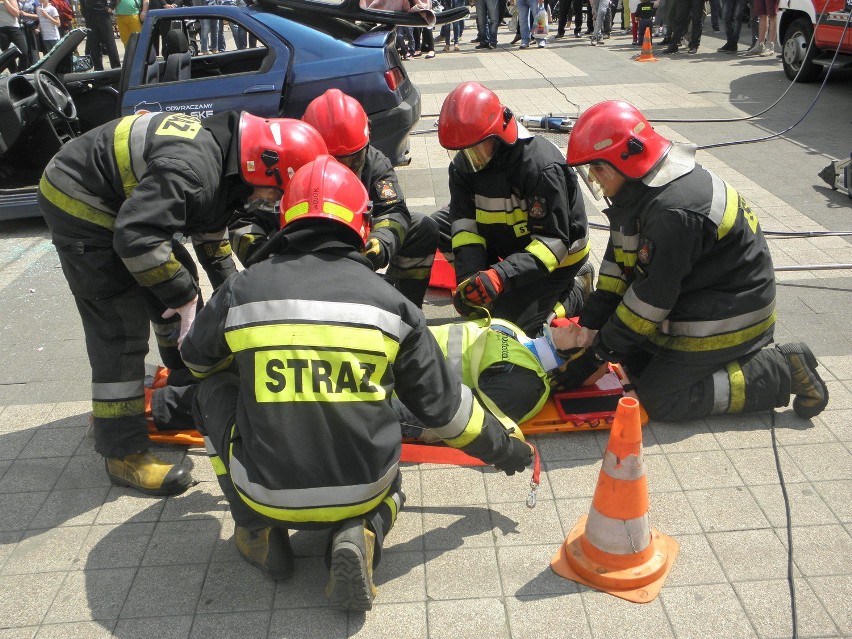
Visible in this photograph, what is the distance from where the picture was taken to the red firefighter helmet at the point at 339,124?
13.5 feet

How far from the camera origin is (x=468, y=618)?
2727mm

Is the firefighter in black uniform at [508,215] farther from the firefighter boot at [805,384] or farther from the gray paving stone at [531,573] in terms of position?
the gray paving stone at [531,573]

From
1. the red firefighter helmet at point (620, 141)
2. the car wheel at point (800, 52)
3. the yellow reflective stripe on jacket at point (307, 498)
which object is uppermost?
the red firefighter helmet at point (620, 141)

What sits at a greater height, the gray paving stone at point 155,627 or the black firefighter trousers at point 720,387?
the black firefighter trousers at point 720,387

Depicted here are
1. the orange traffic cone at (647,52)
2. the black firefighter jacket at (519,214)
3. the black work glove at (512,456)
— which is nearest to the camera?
the black work glove at (512,456)

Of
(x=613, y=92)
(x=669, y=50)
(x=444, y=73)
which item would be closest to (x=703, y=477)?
(x=613, y=92)

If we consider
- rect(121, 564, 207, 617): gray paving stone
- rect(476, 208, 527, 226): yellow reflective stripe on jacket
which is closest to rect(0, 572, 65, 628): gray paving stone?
rect(121, 564, 207, 617): gray paving stone

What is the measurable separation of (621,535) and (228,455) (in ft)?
4.63

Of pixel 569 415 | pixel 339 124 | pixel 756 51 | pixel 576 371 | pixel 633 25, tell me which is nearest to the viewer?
pixel 569 415

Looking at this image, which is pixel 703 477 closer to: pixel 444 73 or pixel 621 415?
pixel 621 415

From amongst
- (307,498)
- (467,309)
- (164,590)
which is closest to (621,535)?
(307,498)

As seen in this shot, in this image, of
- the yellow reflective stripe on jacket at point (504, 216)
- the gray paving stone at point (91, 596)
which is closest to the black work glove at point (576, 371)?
the yellow reflective stripe on jacket at point (504, 216)

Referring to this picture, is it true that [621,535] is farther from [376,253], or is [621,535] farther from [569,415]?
[376,253]

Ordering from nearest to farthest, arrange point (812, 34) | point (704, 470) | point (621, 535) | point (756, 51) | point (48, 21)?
point (621, 535), point (704, 470), point (812, 34), point (48, 21), point (756, 51)
